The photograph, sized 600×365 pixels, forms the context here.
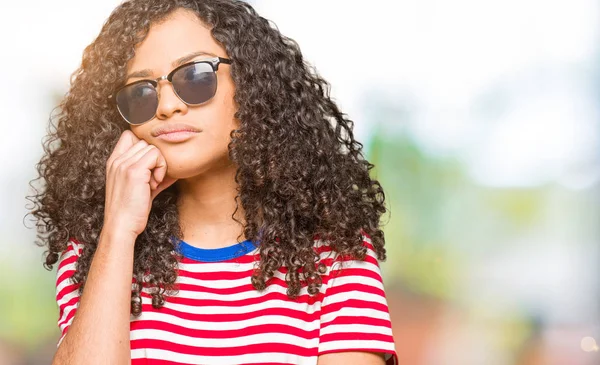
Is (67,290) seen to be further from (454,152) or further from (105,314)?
(454,152)

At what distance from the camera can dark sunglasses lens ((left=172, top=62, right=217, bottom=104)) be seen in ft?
7.10

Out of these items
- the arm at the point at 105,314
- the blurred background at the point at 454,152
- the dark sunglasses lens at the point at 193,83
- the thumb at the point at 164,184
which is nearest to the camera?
the arm at the point at 105,314

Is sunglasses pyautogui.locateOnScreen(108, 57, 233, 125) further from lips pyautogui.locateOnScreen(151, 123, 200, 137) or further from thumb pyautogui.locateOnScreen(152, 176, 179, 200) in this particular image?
thumb pyautogui.locateOnScreen(152, 176, 179, 200)

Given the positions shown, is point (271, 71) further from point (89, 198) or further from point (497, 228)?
point (497, 228)

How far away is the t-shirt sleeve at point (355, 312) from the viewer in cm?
213

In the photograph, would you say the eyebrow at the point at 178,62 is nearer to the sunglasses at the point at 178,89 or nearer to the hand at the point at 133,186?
the sunglasses at the point at 178,89

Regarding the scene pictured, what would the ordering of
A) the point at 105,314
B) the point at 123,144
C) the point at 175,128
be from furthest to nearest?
the point at 123,144, the point at 175,128, the point at 105,314

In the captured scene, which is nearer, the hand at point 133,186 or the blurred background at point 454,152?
the hand at point 133,186

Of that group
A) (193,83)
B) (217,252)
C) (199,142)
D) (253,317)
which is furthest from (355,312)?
(193,83)

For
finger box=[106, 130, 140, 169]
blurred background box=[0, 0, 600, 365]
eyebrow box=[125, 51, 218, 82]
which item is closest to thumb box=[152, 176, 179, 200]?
finger box=[106, 130, 140, 169]

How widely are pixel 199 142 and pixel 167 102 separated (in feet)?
0.41

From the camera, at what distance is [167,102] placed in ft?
7.12

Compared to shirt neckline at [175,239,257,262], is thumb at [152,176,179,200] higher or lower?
higher

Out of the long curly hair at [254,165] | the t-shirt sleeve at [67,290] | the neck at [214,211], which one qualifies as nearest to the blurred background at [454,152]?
the long curly hair at [254,165]
